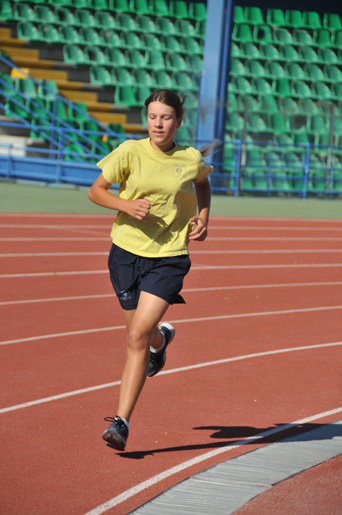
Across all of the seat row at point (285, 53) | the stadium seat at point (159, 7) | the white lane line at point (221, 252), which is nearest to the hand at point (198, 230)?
the white lane line at point (221, 252)

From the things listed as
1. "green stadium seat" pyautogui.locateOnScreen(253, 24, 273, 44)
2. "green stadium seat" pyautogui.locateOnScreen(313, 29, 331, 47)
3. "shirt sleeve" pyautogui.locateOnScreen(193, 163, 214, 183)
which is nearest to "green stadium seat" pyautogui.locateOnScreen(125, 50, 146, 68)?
"green stadium seat" pyautogui.locateOnScreen(253, 24, 273, 44)

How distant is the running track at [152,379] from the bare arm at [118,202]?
1.16 meters

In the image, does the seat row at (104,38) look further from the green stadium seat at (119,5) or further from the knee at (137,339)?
the knee at (137,339)

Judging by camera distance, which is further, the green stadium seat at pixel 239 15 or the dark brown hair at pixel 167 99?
the green stadium seat at pixel 239 15

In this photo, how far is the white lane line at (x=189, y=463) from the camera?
3715 millimetres

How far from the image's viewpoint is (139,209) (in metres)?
4.25

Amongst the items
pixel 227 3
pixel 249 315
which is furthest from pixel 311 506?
pixel 227 3

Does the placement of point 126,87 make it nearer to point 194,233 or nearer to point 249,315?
point 249,315

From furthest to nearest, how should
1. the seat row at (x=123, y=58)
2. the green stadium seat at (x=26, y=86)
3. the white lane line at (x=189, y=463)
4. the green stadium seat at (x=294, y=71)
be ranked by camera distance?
the green stadium seat at (x=294, y=71) → the seat row at (x=123, y=58) → the green stadium seat at (x=26, y=86) → the white lane line at (x=189, y=463)

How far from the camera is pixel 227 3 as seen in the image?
2317 cm

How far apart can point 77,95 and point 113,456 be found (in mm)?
24436

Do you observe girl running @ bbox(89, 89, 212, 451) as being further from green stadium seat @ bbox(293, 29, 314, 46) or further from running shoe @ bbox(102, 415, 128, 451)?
green stadium seat @ bbox(293, 29, 314, 46)

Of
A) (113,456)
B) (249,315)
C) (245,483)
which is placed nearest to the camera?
(245,483)

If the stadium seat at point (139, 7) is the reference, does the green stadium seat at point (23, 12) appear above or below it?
below
